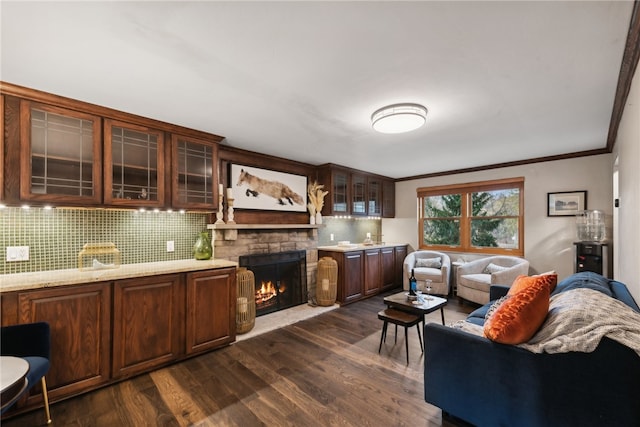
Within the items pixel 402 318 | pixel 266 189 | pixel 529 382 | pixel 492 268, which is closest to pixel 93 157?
pixel 266 189

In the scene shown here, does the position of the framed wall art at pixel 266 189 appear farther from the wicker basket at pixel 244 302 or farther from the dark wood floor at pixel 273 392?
the dark wood floor at pixel 273 392

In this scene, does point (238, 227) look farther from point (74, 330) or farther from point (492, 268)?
point (492, 268)

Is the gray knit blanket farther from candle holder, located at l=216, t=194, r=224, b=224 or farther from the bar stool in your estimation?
candle holder, located at l=216, t=194, r=224, b=224

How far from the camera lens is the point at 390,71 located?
6.11ft

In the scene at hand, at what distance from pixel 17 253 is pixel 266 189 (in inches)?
104

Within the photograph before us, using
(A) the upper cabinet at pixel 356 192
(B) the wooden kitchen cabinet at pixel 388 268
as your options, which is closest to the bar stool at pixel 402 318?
(A) the upper cabinet at pixel 356 192

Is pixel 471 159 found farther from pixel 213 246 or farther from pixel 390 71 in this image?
pixel 213 246

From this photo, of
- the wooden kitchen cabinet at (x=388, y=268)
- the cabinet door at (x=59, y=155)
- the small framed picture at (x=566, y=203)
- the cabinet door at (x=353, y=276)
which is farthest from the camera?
the wooden kitchen cabinet at (x=388, y=268)

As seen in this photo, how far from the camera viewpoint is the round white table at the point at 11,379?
1.27 metres

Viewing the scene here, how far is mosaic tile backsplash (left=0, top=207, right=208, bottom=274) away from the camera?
2316 millimetres

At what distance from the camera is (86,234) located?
2.62 m

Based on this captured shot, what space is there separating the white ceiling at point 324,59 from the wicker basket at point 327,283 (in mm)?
2336

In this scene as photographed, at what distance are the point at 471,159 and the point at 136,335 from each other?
16.3 ft

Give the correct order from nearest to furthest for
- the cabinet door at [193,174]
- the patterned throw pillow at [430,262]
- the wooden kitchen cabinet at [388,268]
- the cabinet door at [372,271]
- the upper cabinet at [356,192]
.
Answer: the cabinet door at [193,174]
the upper cabinet at [356,192]
the cabinet door at [372,271]
the patterned throw pillow at [430,262]
the wooden kitchen cabinet at [388,268]
